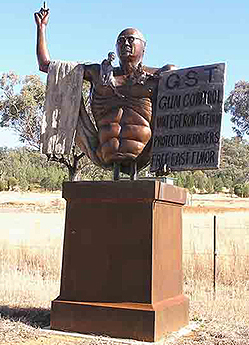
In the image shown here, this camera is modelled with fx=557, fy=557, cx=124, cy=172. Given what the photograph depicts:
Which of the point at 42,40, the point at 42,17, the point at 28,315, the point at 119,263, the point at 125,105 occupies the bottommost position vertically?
the point at 28,315

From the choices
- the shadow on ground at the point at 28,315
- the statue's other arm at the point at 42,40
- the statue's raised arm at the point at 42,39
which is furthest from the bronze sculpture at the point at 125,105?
the shadow on ground at the point at 28,315

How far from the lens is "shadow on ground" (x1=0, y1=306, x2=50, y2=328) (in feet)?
19.3

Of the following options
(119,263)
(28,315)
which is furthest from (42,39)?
(28,315)

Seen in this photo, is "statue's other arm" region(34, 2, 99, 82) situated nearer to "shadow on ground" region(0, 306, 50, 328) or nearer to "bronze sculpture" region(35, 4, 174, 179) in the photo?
"bronze sculpture" region(35, 4, 174, 179)

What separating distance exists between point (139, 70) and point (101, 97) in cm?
51

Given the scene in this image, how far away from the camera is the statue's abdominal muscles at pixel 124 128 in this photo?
586 cm

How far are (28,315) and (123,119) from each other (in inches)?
96.0

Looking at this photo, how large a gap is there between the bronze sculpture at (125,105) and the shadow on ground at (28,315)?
1772 millimetres

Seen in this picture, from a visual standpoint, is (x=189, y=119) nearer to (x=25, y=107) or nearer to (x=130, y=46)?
(x=130, y=46)

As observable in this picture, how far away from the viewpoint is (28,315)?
20.5 feet

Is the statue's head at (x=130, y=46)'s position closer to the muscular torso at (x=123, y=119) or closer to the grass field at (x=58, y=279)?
the muscular torso at (x=123, y=119)

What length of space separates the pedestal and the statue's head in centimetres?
147

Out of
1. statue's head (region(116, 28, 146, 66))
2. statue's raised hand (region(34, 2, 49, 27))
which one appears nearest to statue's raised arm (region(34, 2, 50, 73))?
statue's raised hand (region(34, 2, 49, 27))

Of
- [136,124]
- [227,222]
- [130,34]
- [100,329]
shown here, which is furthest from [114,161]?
[227,222]
